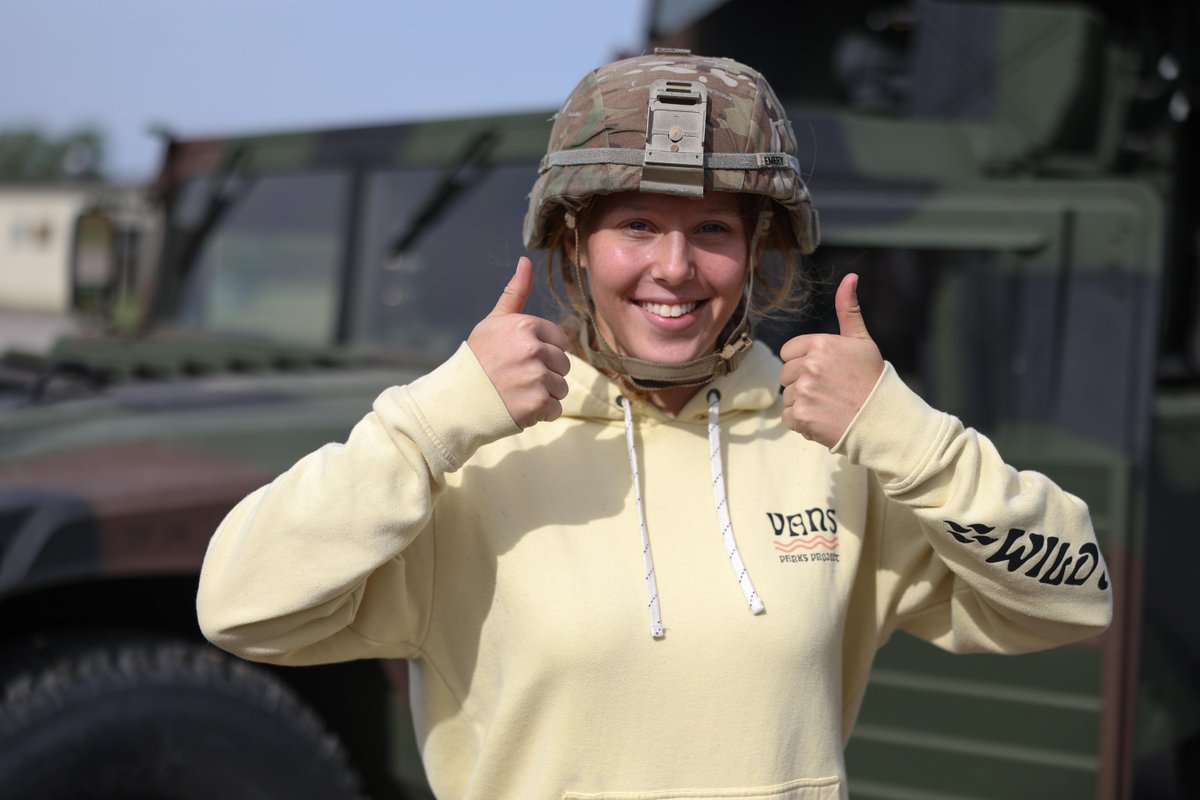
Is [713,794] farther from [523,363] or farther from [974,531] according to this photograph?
[523,363]

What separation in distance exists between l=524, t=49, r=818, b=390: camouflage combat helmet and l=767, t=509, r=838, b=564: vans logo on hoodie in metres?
0.19

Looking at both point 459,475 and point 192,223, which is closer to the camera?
point 459,475

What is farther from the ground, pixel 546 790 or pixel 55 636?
pixel 546 790

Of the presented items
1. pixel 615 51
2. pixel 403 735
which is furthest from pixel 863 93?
pixel 403 735

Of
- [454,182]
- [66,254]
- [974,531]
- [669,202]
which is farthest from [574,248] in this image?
[66,254]

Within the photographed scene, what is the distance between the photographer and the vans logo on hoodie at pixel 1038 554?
1468 millimetres

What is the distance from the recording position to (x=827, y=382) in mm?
1463

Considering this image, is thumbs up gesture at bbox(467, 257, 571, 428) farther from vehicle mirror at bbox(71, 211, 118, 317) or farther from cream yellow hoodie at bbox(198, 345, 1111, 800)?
vehicle mirror at bbox(71, 211, 118, 317)

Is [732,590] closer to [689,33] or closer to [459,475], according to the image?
[459,475]

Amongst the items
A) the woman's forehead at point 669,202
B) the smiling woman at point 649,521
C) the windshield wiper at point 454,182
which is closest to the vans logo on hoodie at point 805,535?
the smiling woman at point 649,521

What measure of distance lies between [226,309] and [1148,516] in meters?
2.57

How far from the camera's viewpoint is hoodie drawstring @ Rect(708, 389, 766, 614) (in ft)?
4.98

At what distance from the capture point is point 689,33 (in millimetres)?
4637

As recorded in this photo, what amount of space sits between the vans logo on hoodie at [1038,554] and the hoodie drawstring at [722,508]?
22 cm
